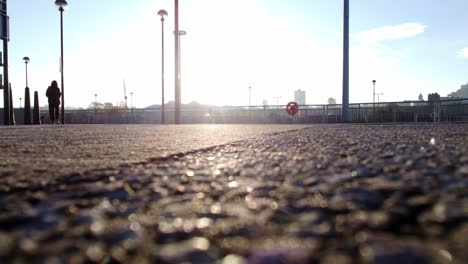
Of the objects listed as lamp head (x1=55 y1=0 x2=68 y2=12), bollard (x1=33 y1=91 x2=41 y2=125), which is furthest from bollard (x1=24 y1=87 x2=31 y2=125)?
lamp head (x1=55 y1=0 x2=68 y2=12)

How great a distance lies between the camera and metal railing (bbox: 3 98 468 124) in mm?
20359

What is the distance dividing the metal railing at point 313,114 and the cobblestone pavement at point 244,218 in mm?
19888

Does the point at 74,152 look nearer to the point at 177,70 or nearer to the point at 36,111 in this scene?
the point at 177,70

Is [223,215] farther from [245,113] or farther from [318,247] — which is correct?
[245,113]

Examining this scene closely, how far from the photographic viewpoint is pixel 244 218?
716mm

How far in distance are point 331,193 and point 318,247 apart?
393mm

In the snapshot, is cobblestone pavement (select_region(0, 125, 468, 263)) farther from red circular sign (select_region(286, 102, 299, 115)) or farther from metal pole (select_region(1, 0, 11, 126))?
metal pole (select_region(1, 0, 11, 126))

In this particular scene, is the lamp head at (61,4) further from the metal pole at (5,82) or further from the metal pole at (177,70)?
the metal pole at (177,70)

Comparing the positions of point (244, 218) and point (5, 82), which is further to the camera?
point (5, 82)

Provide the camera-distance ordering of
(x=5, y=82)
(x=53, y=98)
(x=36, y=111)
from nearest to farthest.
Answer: (x=53, y=98) → (x=5, y=82) → (x=36, y=111)

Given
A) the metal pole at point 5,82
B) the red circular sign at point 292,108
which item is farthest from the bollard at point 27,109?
the red circular sign at point 292,108

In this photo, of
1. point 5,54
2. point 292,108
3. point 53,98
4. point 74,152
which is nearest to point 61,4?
point 5,54

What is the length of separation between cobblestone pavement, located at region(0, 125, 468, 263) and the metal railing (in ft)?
65.2

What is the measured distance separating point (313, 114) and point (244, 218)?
2416cm
